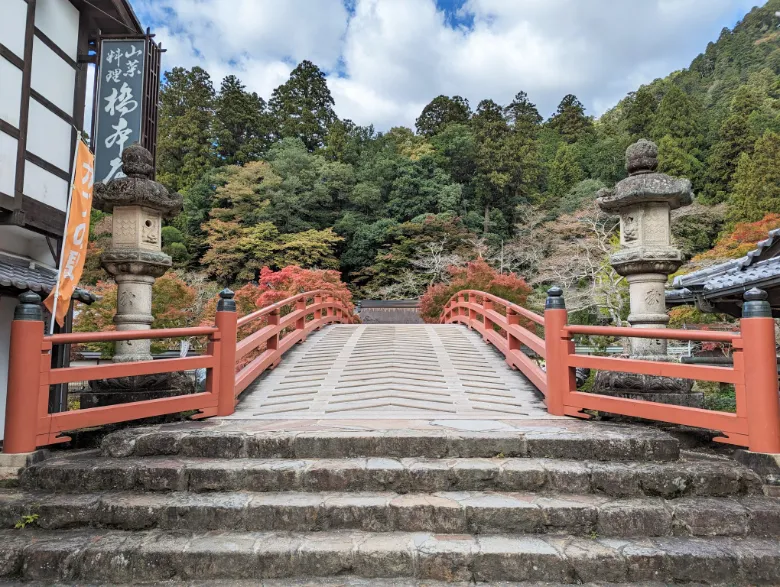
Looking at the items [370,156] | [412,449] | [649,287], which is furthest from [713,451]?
[370,156]

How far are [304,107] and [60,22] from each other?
110 feet

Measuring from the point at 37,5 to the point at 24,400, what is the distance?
20.7 feet

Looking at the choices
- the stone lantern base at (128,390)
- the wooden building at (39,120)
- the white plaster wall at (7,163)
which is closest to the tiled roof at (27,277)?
the wooden building at (39,120)

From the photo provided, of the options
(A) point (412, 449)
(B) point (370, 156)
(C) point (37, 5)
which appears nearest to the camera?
(A) point (412, 449)

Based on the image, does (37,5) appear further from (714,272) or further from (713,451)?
(714,272)

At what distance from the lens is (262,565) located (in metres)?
2.46

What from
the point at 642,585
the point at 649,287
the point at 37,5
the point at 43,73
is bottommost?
the point at 642,585

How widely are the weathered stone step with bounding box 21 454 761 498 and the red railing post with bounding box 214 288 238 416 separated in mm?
1173

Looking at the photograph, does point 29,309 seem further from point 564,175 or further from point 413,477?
point 564,175

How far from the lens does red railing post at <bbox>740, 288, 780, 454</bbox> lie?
298cm

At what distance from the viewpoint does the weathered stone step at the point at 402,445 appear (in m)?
3.22

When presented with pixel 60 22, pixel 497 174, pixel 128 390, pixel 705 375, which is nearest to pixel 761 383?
pixel 705 375

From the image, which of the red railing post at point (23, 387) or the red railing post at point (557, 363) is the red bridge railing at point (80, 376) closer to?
the red railing post at point (23, 387)

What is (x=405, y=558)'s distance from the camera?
8.01ft
